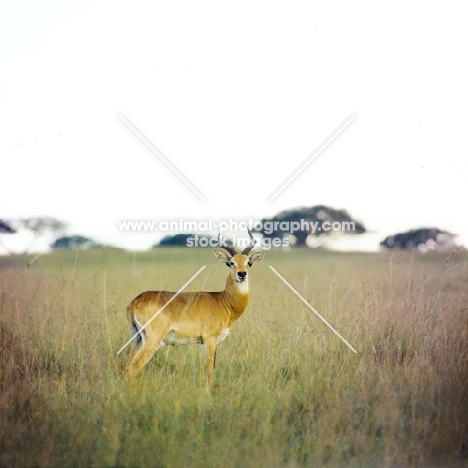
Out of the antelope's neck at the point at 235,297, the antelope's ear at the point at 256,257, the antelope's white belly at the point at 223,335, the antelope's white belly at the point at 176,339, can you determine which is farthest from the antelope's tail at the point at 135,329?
the antelope's ear at the point at 256,257

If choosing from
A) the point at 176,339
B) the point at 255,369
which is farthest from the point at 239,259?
the point at 255,369

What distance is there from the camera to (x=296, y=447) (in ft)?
14.3

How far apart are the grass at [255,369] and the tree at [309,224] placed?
305 millimetres

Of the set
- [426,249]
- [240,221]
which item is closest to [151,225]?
[240,221]

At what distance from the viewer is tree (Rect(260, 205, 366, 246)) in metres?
5.68

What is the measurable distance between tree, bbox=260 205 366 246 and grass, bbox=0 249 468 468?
12.0 inches

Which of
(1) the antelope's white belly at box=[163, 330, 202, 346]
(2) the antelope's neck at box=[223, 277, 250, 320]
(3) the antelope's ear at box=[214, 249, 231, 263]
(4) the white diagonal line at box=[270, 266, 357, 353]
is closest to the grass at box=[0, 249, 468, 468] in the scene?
(4) the white diagonal line at box=[270, 266, 357, 353]

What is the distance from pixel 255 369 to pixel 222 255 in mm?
1136

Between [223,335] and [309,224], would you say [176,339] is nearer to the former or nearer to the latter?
[223,335]

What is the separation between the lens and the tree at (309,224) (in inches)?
223

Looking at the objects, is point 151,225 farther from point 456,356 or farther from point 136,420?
point 456,356

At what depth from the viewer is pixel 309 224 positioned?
19.2 ft

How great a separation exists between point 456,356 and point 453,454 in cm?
104

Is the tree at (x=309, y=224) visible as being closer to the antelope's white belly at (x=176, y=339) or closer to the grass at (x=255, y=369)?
the grass at (x=255, y=369)
